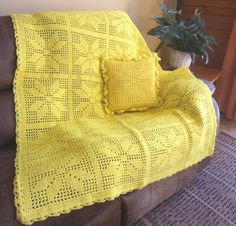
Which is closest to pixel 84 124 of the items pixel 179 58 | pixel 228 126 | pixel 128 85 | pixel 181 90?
pixel 128 85

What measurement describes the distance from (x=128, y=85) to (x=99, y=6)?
0.81 metres

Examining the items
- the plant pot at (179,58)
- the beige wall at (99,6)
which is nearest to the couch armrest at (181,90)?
the plant pot at (179,58)

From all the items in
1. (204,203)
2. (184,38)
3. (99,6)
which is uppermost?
(99,6)

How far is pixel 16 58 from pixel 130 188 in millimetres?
860

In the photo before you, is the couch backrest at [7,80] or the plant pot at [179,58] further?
the plant pot at [179,58]

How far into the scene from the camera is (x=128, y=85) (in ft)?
4.83

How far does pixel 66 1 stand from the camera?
1.75 m

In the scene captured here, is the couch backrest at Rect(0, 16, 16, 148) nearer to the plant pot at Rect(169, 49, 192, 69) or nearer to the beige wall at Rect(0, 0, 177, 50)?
the beige wall at Rect(0, 0, 177, 50)

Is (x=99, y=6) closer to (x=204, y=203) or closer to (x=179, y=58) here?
(x=179, y=58)

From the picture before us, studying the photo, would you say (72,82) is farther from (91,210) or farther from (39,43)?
(91,210)

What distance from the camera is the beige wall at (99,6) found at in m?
1.56

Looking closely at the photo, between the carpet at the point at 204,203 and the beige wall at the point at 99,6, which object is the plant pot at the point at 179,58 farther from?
the carpet at the point at 204,203

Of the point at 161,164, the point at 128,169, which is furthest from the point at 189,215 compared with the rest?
the point at 128,169

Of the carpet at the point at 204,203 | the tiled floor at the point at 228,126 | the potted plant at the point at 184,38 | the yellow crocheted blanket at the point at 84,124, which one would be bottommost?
the carpet at the point at 204,203
